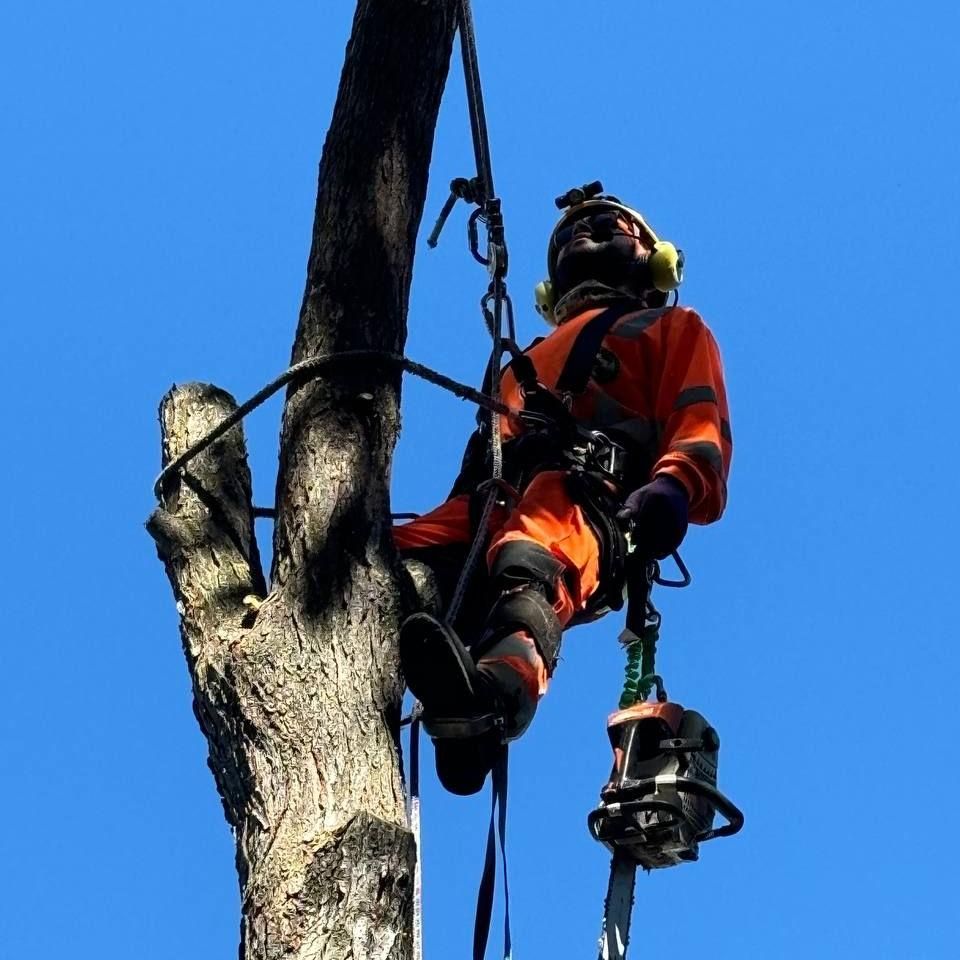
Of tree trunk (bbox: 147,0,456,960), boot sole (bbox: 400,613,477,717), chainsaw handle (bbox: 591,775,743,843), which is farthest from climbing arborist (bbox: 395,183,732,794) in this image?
chainsaw handle (bbox: 591,775,743,843)

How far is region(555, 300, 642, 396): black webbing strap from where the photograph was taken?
461 centimetres

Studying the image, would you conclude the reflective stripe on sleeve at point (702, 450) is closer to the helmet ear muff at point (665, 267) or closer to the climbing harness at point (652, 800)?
the climbing harness at point (652, 800)

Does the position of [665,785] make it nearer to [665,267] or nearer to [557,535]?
[557,535]

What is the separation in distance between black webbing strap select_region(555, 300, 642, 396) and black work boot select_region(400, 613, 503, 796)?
1437 mm

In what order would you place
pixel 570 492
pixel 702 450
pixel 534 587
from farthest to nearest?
pixel 702 450, pixel 570 492, pixel 534 587

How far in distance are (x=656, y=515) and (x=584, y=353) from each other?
74cm

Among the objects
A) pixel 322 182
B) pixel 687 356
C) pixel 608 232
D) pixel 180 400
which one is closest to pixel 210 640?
pixel 180 400

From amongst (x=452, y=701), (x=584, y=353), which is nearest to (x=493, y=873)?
(x=452, y=701)

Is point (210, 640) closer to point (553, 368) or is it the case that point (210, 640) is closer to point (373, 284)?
point (373, 284)

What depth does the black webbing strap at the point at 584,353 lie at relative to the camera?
4.61 meters

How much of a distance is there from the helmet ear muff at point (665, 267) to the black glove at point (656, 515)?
4.44ft

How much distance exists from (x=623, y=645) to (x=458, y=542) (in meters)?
0.51

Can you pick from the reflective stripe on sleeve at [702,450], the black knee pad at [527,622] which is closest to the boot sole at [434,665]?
the black knee pad at [527,622]

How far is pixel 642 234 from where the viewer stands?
546 cm
